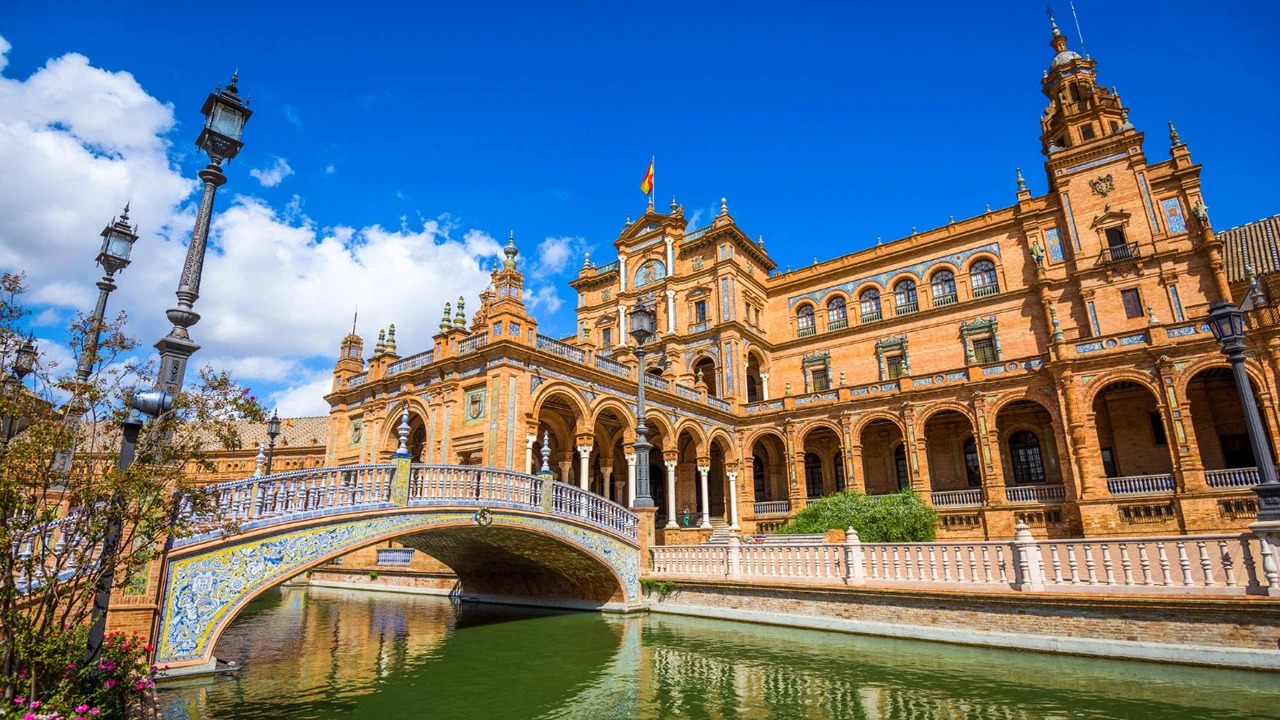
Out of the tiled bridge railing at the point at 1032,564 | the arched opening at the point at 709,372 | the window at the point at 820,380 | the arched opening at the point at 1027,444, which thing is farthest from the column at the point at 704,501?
the arched opening at the point at 1027,444

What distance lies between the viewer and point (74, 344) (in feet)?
19.4

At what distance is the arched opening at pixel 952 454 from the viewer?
1056 inches

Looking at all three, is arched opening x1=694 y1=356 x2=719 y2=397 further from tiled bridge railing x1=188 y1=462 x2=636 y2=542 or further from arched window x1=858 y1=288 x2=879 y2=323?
tiled bridge railing x1=188 y1=462 x2=636 y2=542

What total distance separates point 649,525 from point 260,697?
10035 mm

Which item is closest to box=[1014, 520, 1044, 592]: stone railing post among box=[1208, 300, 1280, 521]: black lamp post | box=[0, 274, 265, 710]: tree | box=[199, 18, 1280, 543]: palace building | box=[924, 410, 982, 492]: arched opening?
box=[1208, 300, 1280, 521]: black lamp post

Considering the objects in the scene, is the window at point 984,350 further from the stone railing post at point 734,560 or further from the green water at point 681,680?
the green water at point 681,680

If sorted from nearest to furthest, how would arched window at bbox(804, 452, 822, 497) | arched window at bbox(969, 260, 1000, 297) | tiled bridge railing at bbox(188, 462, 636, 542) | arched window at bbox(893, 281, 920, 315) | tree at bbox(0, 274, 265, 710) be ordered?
1. tree at bbox(0, 274, 265, 710)
2. tiled bridge railing at bbox(188, 462, 636, 542)
3. arched window at bbox(969, 260, 1000, 297)
4. arched window at bbox(804, 452, 822, 497)
5. arched window at bbox(893, 281, 920, 315)

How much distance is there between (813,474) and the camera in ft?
100

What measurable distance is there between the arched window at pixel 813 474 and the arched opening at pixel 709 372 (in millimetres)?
5595

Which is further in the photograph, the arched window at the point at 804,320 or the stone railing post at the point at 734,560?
the arched window at the point at 804,320

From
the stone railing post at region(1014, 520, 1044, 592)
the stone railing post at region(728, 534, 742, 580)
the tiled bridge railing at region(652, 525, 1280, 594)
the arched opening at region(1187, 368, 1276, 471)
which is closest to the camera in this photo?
the tiled bridge railing at region(652, 525, 1280, 594)

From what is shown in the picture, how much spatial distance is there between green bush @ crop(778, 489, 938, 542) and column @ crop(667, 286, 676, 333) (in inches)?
544

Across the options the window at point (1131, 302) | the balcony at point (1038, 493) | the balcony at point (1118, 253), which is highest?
the balcony at point (1118, 253)

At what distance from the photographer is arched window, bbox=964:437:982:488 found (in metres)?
26.7
